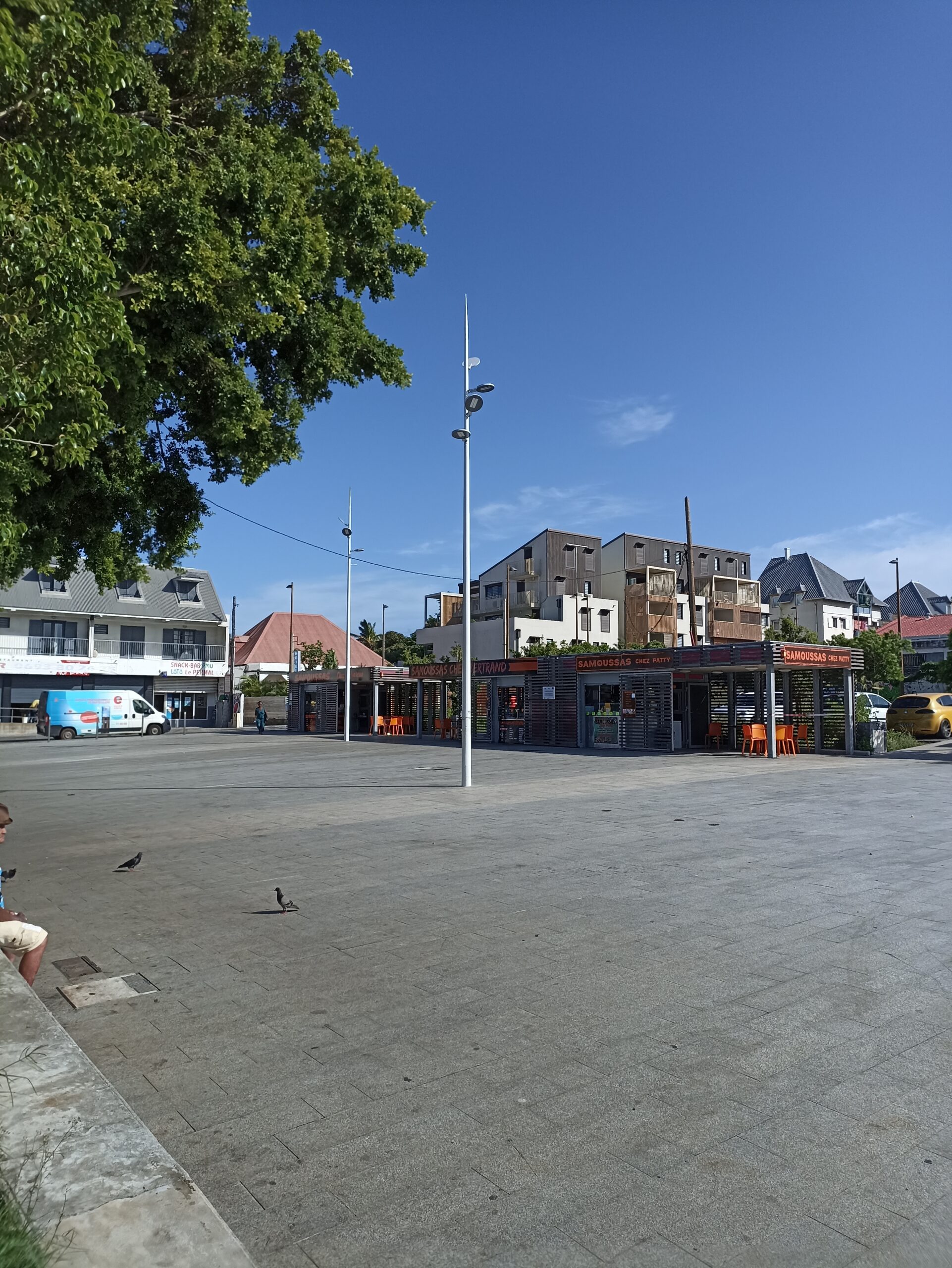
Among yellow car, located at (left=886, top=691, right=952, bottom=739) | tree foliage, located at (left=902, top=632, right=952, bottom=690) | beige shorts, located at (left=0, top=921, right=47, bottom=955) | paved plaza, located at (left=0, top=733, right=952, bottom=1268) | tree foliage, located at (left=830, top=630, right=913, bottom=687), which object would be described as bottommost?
paved plaza, located at (left=0, top=733, right=952, bottom=1268)

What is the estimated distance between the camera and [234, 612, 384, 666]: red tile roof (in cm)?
7588

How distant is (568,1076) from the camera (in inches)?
164

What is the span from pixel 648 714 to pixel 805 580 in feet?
223

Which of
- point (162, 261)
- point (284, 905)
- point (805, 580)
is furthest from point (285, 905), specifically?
point (805, 580)

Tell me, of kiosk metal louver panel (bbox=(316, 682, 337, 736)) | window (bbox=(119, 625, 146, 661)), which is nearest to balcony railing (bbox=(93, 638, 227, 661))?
window (bbox=(119, 625, 146, 661))

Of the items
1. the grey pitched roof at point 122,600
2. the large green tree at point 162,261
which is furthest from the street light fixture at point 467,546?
the grey pitched roof at point 122,600

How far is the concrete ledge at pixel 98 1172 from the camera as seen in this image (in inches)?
91.4

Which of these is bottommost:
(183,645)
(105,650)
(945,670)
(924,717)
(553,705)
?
(924,717)

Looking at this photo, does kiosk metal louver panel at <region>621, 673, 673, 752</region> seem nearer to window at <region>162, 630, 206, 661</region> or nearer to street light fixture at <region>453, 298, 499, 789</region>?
street light fixture at <region>453, 298, 499, 789</region>

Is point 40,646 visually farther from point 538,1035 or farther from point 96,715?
point 538,1035

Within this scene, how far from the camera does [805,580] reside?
88.9 m

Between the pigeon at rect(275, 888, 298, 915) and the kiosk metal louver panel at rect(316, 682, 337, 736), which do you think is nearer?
the pigeon at rect(275, 888, 298, 915)

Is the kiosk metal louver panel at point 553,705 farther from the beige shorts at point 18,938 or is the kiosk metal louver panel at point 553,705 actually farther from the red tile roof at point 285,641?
the red tile roof at point 285,641

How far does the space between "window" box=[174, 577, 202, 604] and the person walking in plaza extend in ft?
182
